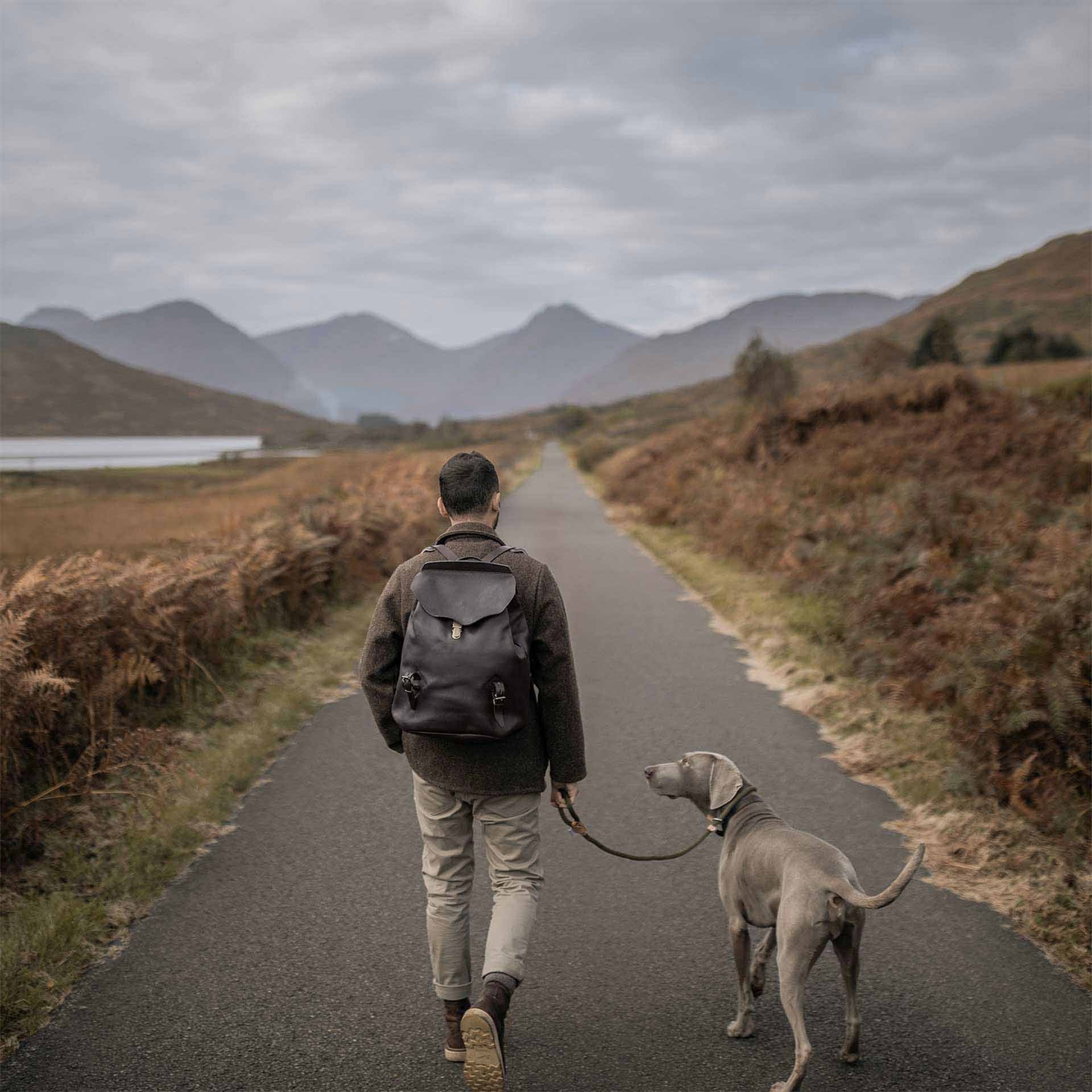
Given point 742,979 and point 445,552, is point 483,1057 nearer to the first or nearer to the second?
point 742,979

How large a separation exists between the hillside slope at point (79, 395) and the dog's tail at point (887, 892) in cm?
2158

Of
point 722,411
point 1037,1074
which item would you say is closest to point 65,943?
point 1037,1074

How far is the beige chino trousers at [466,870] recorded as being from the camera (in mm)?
3068

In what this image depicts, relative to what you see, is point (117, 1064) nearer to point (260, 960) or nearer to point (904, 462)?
point (260, 960)

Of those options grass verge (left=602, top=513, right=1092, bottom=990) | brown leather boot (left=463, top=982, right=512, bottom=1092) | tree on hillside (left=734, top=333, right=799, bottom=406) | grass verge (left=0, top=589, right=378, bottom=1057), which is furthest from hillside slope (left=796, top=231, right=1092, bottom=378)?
brown leather boot (left=463, top=982, right=512, bottom=1092)

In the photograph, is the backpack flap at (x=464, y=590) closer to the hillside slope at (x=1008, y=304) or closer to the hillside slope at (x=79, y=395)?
the hillside slope at (x=79, y=395)

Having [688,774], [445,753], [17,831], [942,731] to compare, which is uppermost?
[445,753]

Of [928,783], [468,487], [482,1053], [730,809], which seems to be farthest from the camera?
[928,783]

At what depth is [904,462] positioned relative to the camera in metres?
14.2

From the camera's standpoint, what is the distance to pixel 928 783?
562 centimetres

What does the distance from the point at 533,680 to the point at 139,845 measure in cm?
283

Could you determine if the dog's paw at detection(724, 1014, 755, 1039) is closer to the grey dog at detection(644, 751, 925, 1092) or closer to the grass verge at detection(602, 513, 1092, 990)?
the grey dog at detection(644, 751, 925, 1092)

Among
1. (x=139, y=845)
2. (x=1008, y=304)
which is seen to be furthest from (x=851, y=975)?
(x=1008, y=304)

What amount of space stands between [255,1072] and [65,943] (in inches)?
50.2
